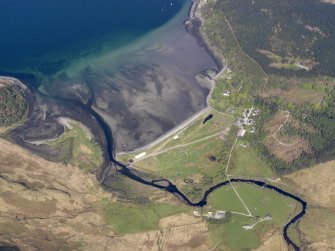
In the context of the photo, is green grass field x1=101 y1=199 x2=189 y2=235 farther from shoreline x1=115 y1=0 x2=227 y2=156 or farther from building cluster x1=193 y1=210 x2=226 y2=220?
shoreline x1=115 y1=0 x2=227 y2=156

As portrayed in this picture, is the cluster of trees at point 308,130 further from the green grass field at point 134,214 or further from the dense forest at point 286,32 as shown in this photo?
the green grass field at point 134,214

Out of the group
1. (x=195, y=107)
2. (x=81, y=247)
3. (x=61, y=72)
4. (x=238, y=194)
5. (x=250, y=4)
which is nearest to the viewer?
(x=81, y=247)

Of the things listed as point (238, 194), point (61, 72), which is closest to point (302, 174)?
point (238, 194)

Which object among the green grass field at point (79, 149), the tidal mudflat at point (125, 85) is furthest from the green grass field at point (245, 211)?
the green grass field at point (79, 149)

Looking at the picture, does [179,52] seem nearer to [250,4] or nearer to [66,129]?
[250,4]

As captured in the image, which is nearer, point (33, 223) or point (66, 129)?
point (33, 223)

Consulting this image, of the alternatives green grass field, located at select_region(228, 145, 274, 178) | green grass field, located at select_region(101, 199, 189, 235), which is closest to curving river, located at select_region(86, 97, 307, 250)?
green grass field, located at select_region(228, 145, 274, 178)

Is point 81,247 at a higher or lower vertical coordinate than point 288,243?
higher
